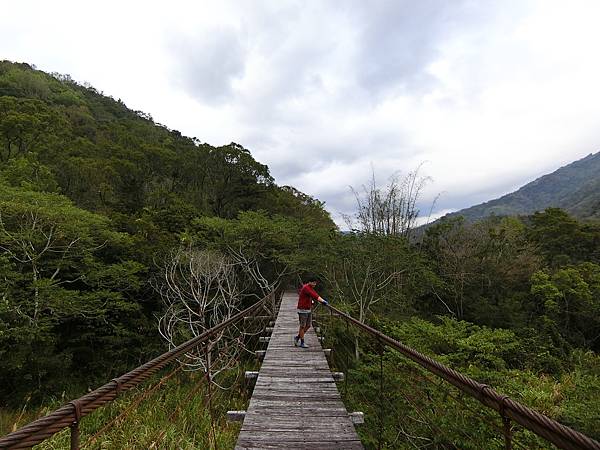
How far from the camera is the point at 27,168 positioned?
43.9ft

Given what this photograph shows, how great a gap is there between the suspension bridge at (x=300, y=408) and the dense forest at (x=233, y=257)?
2099 mm

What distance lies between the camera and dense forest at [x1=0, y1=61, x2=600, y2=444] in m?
9.09

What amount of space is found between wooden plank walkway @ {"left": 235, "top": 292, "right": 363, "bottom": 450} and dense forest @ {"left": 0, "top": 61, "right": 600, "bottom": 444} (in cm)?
210

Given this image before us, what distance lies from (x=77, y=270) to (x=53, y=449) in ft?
27.2

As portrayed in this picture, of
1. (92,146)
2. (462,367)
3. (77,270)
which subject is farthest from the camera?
(92,146)

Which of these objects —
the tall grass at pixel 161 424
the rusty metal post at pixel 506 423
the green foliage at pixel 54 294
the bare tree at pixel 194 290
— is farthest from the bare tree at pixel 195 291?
the rusty metal post at pixel 506 423

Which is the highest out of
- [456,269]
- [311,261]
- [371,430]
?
[311,261]

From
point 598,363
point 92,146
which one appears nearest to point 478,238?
point 598,363

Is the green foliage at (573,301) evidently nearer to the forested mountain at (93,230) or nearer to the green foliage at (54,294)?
the forested mountain at (93,230)

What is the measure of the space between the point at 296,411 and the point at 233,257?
11.3 metres

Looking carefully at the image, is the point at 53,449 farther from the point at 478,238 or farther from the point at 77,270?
the point at 478,238

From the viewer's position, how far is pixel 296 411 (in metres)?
3.24

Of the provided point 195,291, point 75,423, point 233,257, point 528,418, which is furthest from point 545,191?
point 75,423

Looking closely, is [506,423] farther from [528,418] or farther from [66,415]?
[66,415]
